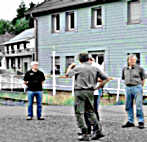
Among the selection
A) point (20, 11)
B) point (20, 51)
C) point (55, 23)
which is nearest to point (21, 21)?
point (20, 11)

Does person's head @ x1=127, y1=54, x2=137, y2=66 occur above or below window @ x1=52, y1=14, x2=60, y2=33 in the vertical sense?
below

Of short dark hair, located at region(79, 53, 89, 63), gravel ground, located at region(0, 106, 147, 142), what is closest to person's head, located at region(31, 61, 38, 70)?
gravel ground, located at region(0, 106, 147, 142)

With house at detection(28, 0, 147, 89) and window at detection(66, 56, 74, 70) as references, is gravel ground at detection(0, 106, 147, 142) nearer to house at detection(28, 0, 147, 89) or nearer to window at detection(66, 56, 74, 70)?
house at detection(28, 0, 147, 89)

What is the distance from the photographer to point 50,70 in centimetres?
2670

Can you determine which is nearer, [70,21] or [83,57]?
[83,57]

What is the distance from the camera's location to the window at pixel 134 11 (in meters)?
21.8

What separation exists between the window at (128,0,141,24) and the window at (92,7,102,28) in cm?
219

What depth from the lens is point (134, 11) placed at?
72.1 ft

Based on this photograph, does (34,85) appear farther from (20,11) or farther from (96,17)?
(20,11)

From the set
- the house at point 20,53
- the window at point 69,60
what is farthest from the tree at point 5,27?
the window at point 69,60

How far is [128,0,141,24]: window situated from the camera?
71.4 ft

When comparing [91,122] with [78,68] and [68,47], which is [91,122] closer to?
[78,68]

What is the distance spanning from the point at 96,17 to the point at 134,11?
281 centimetres

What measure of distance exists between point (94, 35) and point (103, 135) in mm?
15241
